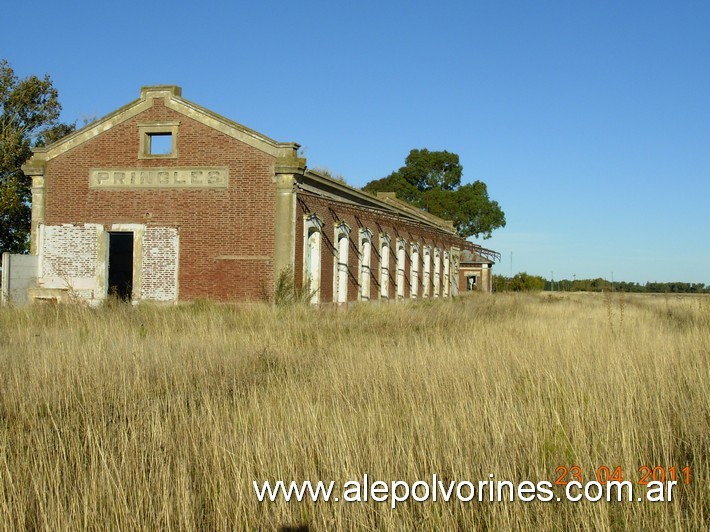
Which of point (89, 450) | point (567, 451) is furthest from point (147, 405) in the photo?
point (567, 451)

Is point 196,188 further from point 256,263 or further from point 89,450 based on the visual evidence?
point 89,450

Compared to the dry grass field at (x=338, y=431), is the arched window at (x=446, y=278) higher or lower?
higher

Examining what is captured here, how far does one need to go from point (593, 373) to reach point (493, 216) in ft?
208

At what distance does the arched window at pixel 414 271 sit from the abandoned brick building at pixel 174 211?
11.0 m

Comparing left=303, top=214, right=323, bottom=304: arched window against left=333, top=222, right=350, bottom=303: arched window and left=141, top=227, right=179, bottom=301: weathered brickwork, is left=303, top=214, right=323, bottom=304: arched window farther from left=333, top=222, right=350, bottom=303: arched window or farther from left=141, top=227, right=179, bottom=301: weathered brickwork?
left=141, top=227, right=179, bottom=301: weathered brickwork

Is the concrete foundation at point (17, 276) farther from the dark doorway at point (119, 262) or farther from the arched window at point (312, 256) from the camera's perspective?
the arched window at point (312, 256)

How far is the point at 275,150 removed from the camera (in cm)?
1964

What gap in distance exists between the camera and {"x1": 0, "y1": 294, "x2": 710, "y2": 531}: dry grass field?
12.7 feet

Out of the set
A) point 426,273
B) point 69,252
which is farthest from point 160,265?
point 426,273

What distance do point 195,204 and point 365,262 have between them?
812cm

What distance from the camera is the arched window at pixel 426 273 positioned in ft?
115

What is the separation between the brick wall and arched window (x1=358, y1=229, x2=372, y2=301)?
264 inches
